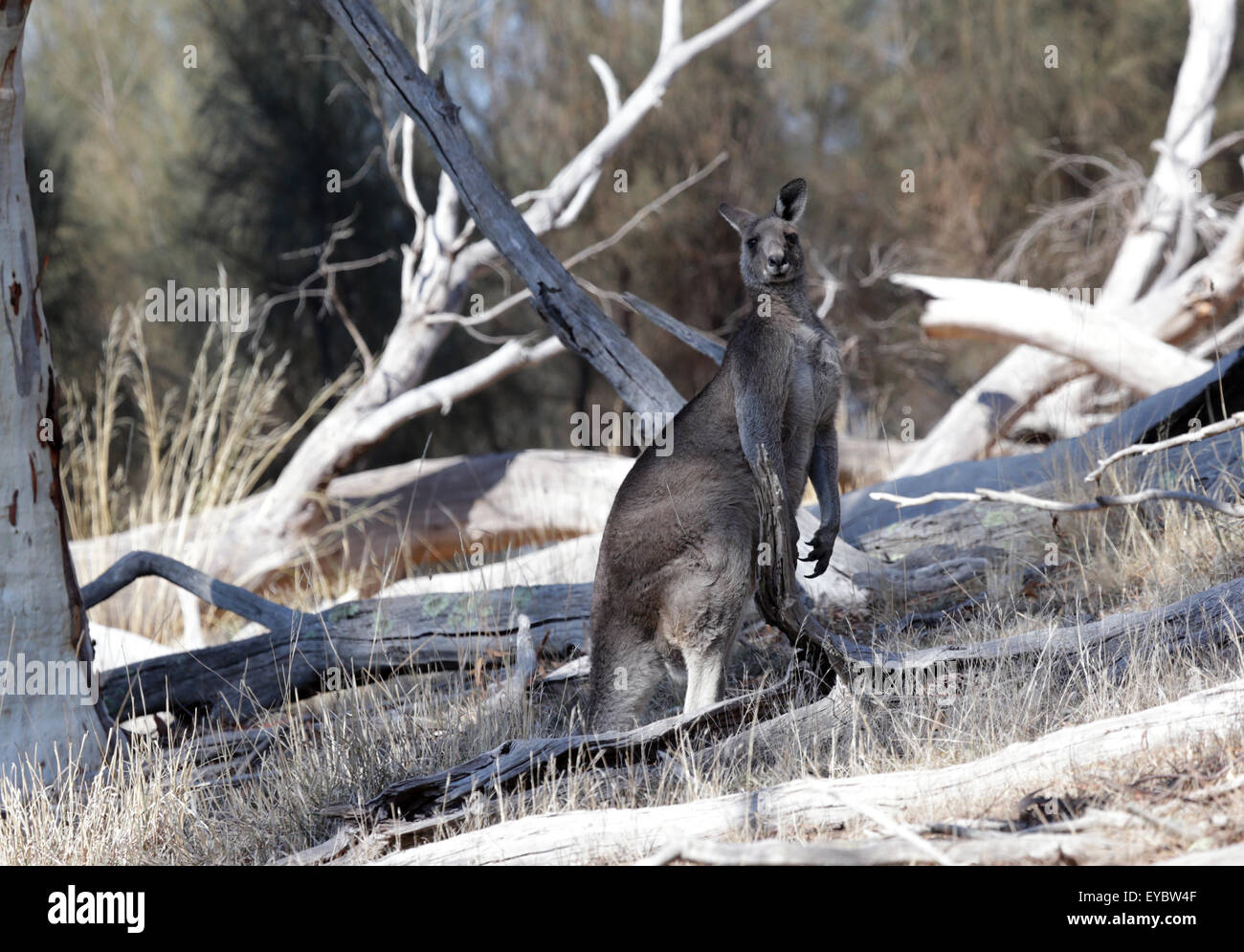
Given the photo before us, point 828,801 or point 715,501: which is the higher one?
point 715,501

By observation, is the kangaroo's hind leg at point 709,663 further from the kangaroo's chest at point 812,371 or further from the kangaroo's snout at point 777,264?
the kangaroo's snout at point 777,264

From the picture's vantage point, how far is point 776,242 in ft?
12.7

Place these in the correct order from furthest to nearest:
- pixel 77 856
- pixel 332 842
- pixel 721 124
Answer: pixel 721 124
pixel 77 856
pixel 332 842

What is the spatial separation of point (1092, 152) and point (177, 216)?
36.5 ft

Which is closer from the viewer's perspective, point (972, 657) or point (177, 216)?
point (972, 657)

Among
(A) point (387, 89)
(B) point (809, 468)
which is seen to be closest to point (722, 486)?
(B) point (809, 468)

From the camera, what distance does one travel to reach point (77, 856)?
3.61m

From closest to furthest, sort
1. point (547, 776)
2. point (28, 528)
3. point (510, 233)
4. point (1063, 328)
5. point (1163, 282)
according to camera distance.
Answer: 1. point (547, 776)
2. point (28, 528)
3. point (510, 233)
4. point (1063, 328)
5. point (1163, 282)

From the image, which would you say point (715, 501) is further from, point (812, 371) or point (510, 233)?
point (510, 233)

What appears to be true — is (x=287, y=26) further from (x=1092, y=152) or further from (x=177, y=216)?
(x=1092, y=152)

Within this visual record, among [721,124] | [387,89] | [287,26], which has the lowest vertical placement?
[387,89]

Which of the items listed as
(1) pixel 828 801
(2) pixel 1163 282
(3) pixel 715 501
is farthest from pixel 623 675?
(2) pixel 1163 282

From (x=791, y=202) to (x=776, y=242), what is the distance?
20 centimetres

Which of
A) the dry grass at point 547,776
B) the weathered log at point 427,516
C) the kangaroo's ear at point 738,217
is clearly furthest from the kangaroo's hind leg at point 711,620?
the weathered log at point 427,516
